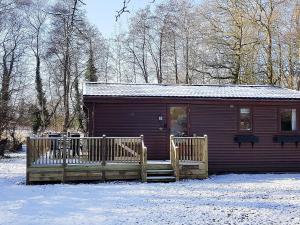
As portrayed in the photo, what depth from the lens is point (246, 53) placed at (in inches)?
1137

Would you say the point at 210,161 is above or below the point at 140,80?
below

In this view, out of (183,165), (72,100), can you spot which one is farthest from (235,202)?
(72,100)

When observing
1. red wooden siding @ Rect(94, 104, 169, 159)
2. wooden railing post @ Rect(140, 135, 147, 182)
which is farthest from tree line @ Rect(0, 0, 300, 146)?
wooden railing post @ Rect(140, 135, 147, 182)

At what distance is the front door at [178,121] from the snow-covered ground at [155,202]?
9.22 ft

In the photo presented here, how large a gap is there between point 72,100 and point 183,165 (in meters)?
24.4

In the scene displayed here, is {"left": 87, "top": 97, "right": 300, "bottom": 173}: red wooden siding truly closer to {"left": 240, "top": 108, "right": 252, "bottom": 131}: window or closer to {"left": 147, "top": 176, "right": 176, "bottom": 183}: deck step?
{"left": 240, "top": 108, "right": 252, "bottom": 131}: window

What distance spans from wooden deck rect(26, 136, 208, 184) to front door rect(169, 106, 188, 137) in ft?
5.77

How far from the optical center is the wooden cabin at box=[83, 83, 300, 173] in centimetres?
1652

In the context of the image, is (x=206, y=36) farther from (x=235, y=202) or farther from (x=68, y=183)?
(x=235, y=202)

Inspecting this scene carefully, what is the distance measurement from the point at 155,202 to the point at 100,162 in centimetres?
401

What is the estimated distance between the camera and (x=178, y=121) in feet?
55.5

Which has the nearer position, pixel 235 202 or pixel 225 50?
pixel 235 202

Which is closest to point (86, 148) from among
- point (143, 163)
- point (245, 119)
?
point (143, 163)

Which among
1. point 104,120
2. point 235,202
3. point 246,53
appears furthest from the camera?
point 246,53
